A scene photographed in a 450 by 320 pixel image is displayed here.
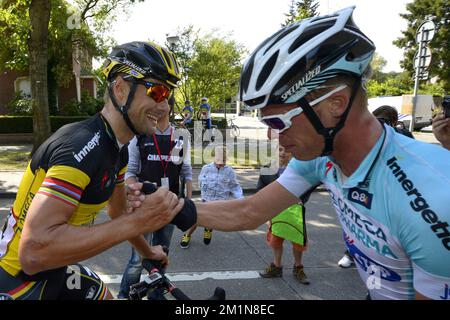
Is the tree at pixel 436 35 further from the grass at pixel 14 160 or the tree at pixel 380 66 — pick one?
the tree at pixel 380 66

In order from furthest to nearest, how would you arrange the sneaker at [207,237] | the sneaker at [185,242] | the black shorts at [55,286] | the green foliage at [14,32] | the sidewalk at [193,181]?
the green foliage at [14,32], the sidewalk at [193,181], the sneaker at [207,237], the sneaker at [185,242], the black shorts at [55,286]

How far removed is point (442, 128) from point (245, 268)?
3091 mm

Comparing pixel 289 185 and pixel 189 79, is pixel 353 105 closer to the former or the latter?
pixel 289 185

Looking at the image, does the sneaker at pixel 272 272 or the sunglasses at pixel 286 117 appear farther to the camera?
the sneaker at pixel 272 272

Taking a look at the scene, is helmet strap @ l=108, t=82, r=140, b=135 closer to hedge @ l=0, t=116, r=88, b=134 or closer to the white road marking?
the white road marking

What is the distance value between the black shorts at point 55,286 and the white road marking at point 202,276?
232 cm

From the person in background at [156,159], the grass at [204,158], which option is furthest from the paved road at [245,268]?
the grass at [204,158]

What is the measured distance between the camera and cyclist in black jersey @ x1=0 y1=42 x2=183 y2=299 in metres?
1.59

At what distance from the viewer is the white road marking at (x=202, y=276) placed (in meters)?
4.50

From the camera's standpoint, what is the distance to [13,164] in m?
11.9

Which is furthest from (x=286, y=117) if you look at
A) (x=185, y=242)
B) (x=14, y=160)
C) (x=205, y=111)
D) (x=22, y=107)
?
(x=22, y=107)

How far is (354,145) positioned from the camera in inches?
63.4

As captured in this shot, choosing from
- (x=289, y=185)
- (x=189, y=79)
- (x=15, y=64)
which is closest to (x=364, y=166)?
(x=289, y=185)

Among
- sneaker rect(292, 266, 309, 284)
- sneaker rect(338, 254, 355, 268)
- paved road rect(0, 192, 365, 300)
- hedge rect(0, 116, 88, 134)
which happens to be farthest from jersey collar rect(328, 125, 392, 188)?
hedge rect(0, 116, 88, 134)
